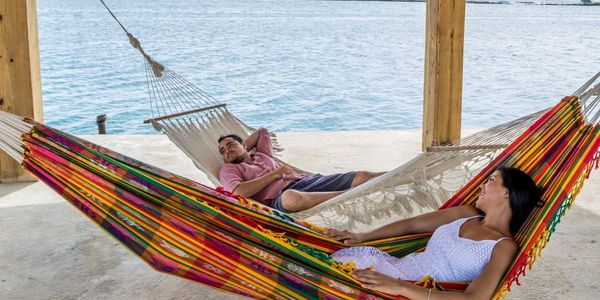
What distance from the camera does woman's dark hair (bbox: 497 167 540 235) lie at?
5.50 feet

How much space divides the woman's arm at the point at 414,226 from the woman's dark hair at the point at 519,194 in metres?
0.16

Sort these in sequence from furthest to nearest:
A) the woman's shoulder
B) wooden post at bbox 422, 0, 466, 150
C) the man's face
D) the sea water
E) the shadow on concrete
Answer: the sea water, wooden post at bbox 422, 0, 466, 150, the shadow on concrete, the man's face, the woman's shoulder

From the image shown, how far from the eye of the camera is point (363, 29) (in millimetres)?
20797

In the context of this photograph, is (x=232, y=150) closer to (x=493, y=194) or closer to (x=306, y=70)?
(x=493, y=194)

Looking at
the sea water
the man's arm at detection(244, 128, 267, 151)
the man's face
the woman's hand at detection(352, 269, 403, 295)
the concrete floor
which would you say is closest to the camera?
the woman's hand at detection(352, 269, 403, 295)

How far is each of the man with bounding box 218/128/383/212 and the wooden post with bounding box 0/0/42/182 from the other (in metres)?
1.12

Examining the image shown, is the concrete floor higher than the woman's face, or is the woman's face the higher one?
the woman's face

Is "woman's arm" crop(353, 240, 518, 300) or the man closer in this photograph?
"woman's arm" crop(353, 240, 518, 300)

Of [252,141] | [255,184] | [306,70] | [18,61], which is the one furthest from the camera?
[306,70]

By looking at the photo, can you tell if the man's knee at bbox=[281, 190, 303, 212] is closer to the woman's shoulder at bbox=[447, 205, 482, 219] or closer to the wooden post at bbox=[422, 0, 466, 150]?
the woman's shoulder at bbox=[447, 205, 482, 219]

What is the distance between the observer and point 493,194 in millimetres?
1707

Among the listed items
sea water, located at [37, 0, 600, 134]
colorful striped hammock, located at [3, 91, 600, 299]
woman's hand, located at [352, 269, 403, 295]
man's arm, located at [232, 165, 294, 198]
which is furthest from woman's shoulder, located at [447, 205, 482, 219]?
sea water, located at [37, 0, 600, 134]

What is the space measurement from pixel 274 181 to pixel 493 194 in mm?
1055

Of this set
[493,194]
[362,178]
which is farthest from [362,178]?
[493,194]
